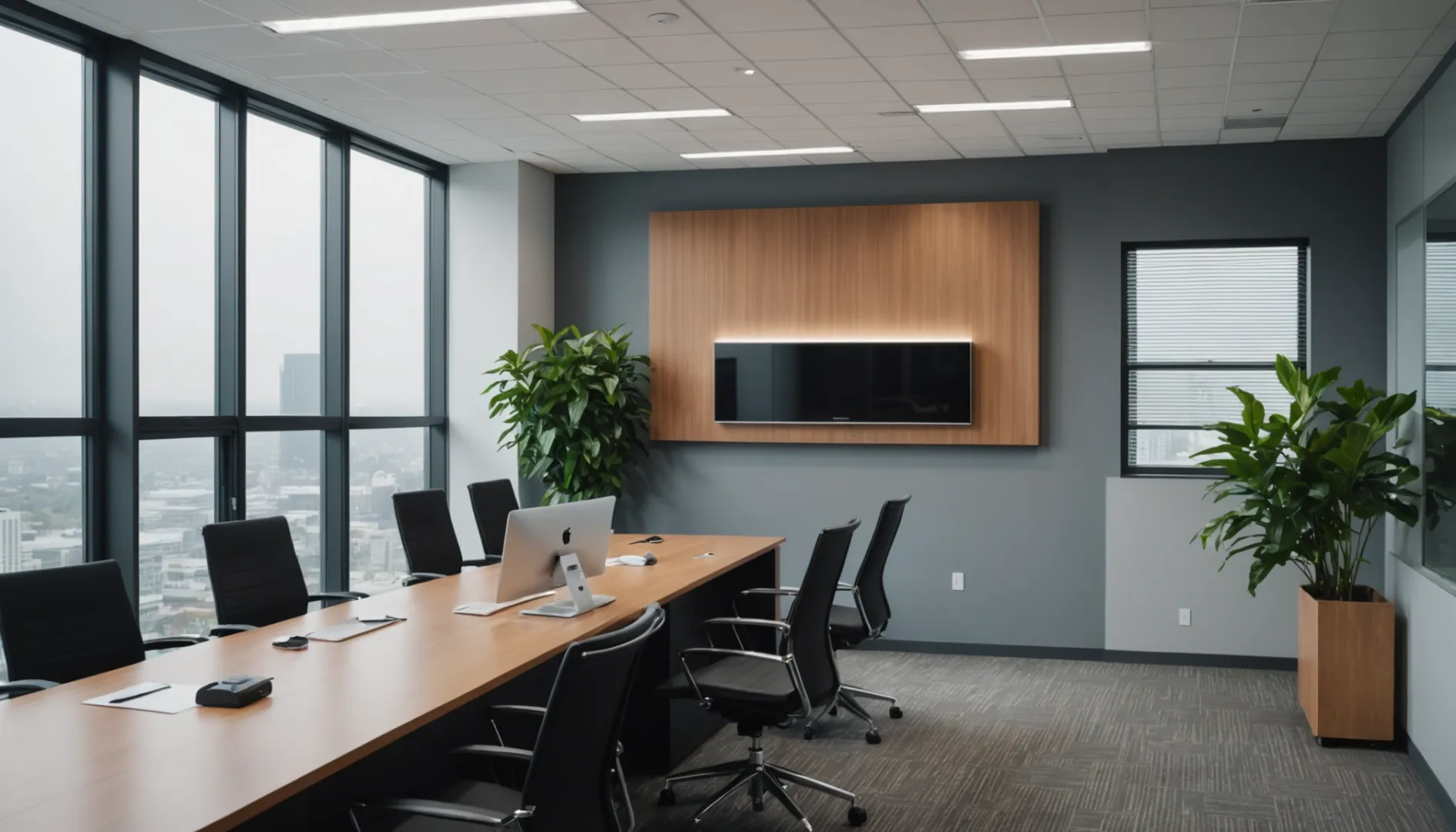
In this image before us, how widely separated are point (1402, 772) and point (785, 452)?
12.8ft

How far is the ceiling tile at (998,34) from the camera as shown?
4746 millimetres

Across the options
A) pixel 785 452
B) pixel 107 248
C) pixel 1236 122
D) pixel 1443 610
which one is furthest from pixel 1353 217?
pixel 107 248

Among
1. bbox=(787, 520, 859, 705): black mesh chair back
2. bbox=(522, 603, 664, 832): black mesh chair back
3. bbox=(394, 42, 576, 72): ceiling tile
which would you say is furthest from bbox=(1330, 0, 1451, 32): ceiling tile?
bbox=(522, 603, 664, 832): black mesh chair back

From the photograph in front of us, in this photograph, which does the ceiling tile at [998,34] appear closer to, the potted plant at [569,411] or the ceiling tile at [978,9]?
the ceiling tile at [978,9]

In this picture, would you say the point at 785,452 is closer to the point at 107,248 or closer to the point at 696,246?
the point at 696,246

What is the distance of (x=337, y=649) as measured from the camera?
11.8ft

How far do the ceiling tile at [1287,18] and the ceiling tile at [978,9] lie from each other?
0.82m

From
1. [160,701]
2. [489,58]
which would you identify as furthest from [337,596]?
[489,58]

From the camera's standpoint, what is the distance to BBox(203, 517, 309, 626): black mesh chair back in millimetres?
4406

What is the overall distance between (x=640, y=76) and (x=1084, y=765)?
3.62 metres

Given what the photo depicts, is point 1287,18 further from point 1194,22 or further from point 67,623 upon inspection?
point 67,623

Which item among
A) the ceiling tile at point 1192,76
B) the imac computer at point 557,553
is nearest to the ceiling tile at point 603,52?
the imac computer at point 557,553

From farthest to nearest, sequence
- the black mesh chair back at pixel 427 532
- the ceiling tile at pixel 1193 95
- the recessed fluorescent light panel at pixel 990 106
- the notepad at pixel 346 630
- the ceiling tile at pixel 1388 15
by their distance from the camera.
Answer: the recessed fluorescent light panel at pixel 990 106 → the ceiling tile at pixel 1193 95 → the black mesh chair back at pixel 427 532 → the ceiling tile at pixel 1388 15 → the notepad at pixel 346 630

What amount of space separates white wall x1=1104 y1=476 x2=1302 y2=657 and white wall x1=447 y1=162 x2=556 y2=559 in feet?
12.5
